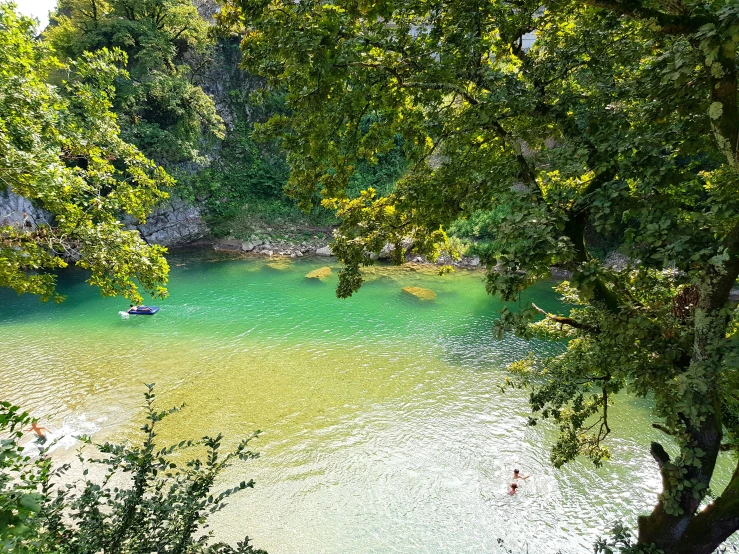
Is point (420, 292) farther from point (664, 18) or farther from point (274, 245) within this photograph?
point (664, 18)

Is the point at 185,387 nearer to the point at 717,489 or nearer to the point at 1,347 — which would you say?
the point at 1,347

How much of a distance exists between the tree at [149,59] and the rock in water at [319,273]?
10952 millimetres

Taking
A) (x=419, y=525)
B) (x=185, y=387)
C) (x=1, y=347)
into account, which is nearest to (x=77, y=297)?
(x=1, y=347)

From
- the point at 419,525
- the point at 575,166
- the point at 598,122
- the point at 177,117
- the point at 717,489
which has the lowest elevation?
the point at 419,525

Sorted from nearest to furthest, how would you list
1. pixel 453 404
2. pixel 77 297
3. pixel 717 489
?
1. pixel 717 489
2. pixel 453 404
3. pixel 77 297

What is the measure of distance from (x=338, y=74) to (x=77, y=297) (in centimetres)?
1981

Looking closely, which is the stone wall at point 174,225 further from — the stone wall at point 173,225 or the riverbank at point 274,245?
the riverbank at point 274,245

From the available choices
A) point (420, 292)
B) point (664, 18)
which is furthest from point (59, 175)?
point (420, 292)

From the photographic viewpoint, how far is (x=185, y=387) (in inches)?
467

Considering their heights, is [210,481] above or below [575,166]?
below

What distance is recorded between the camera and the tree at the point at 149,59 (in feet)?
71.9

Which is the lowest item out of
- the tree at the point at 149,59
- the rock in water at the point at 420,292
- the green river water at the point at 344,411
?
the green river water at the point at 344,411

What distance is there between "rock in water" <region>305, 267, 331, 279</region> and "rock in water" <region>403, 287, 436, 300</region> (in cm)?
496

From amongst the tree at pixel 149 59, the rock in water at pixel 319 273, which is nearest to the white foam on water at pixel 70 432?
the rock in water at pixel 319 273
